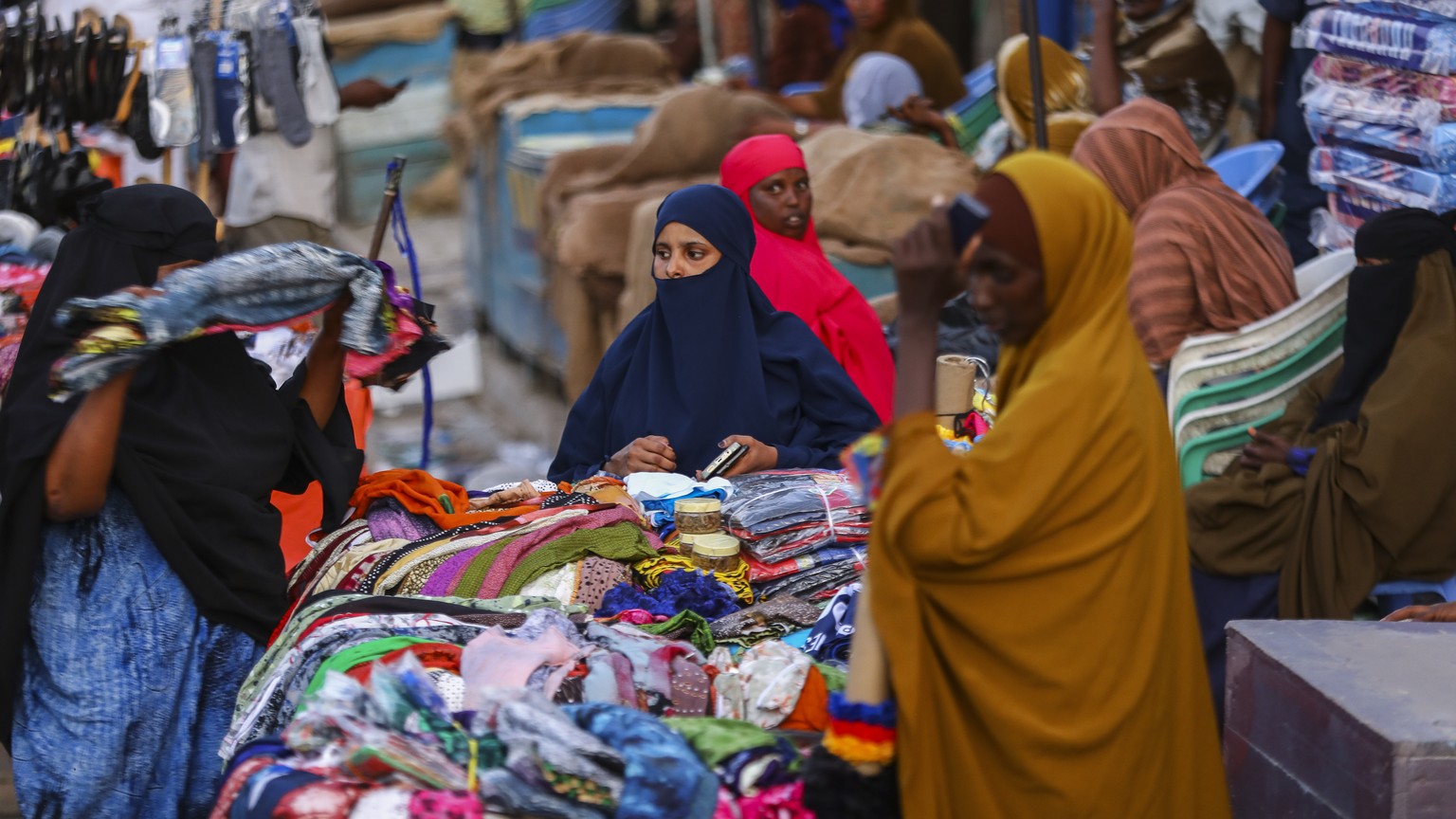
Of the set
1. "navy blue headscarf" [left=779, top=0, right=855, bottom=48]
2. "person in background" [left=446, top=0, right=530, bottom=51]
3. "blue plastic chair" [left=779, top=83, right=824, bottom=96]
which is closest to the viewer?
"blue plastic chair" [left=779, top=83, right=824, bottom=96]

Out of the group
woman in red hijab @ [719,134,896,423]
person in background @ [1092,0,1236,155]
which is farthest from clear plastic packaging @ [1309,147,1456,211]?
woman in red hijab @ [719,134,896,423]

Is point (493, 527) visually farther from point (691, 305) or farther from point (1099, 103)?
point (1099, 103)

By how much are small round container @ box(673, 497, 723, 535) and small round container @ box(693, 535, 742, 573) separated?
0.19 feet

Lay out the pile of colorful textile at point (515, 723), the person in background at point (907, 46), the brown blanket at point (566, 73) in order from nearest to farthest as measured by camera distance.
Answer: the pile of colorful textile at point (515, 723) < the person in background at point (907, 46) < the brown blanket at point (566, 73)

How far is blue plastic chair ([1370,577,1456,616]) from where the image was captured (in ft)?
12.9

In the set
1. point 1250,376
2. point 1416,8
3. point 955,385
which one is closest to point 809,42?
point 1416,8

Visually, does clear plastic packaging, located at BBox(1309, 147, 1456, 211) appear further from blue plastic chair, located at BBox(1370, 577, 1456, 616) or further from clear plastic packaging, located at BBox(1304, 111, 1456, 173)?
blue plastic chair, located at BBox(1370, 577, 1456, 616)

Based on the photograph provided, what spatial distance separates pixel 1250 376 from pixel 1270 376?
64mm

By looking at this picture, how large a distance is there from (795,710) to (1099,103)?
447cm

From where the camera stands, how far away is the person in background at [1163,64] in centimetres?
643

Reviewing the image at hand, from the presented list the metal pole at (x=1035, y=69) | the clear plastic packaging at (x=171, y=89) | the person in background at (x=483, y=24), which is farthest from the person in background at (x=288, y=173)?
the person in background at (x=483, y=24)

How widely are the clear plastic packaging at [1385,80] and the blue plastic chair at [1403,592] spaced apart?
1.43m

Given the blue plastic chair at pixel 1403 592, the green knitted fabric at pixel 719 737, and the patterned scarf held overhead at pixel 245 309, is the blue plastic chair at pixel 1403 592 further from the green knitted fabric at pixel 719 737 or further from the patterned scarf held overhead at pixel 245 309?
the patterned scarf held overhead at pixel 245 309

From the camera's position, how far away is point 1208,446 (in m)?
4.60
